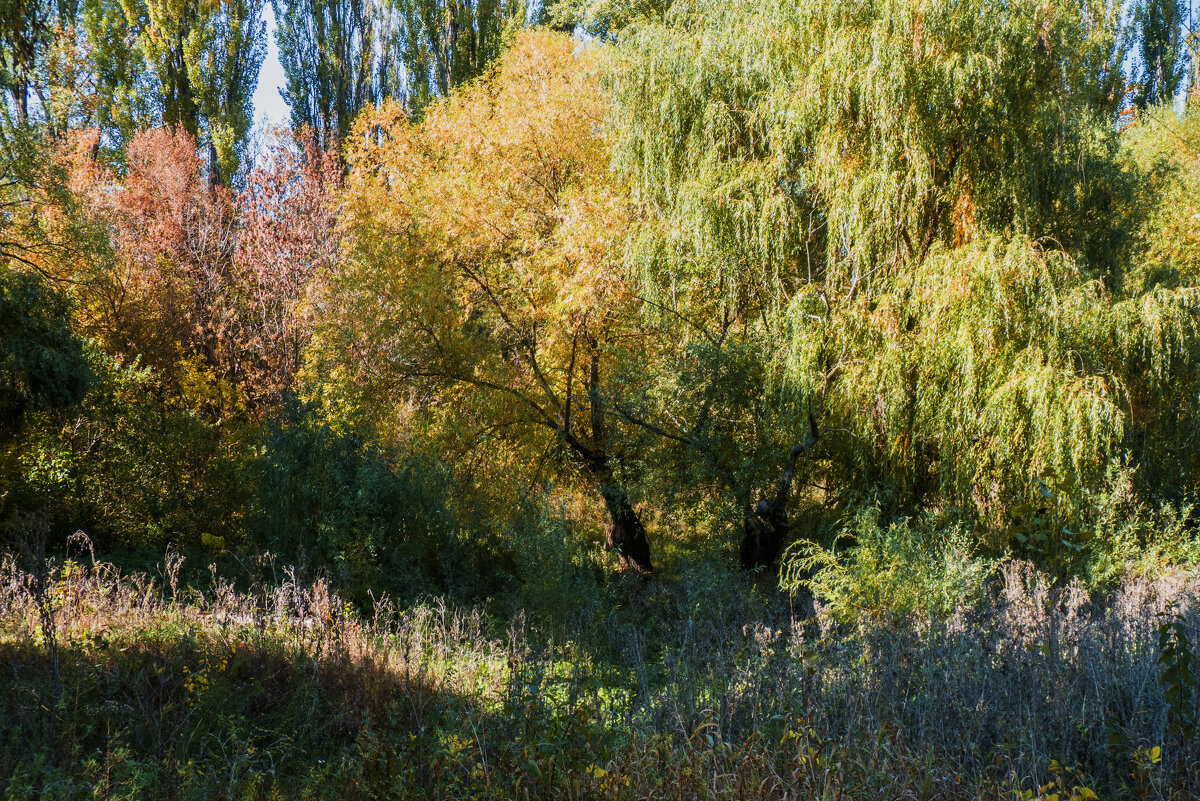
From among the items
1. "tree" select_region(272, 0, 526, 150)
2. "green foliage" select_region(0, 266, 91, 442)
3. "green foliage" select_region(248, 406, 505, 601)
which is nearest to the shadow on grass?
"green foliage" select_region(248, 406, 505, 601)

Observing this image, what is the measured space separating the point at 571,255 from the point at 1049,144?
19.6 ft

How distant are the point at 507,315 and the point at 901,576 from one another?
7150 millimetres

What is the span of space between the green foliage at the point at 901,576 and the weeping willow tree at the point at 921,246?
1.07m

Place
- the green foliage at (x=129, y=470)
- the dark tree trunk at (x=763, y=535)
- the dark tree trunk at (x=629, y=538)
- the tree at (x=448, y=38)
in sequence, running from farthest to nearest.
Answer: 1. the tree at (x=448, y=38)
2. the dark tree trunk at (x=629, y=538)
3. the green foliage at (x=129, y=470)
4. the dark tree trunk at (x=763, y=535)

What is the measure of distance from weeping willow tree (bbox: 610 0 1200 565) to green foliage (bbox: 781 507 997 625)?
3.51 ft

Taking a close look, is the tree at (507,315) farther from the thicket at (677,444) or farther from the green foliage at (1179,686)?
the green foliage at (1179,686)

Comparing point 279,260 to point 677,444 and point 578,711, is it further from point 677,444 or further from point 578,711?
point 578,711

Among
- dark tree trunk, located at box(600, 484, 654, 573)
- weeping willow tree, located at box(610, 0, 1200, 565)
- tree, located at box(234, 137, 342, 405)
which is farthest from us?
tree, located at box(234, 137, 342, 405)

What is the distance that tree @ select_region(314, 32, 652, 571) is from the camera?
11.9 meters

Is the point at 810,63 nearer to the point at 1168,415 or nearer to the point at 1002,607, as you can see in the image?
the point at 1168,415

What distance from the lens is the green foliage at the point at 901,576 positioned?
6945mm

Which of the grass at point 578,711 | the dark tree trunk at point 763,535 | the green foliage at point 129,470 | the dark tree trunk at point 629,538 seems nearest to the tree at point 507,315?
the dark tree trunk at point 629,538

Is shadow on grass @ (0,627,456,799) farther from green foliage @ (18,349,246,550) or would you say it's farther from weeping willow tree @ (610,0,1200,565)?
green foliage @ (18,349,246,550)

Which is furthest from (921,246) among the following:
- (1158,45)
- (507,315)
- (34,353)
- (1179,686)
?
(1158,45)
